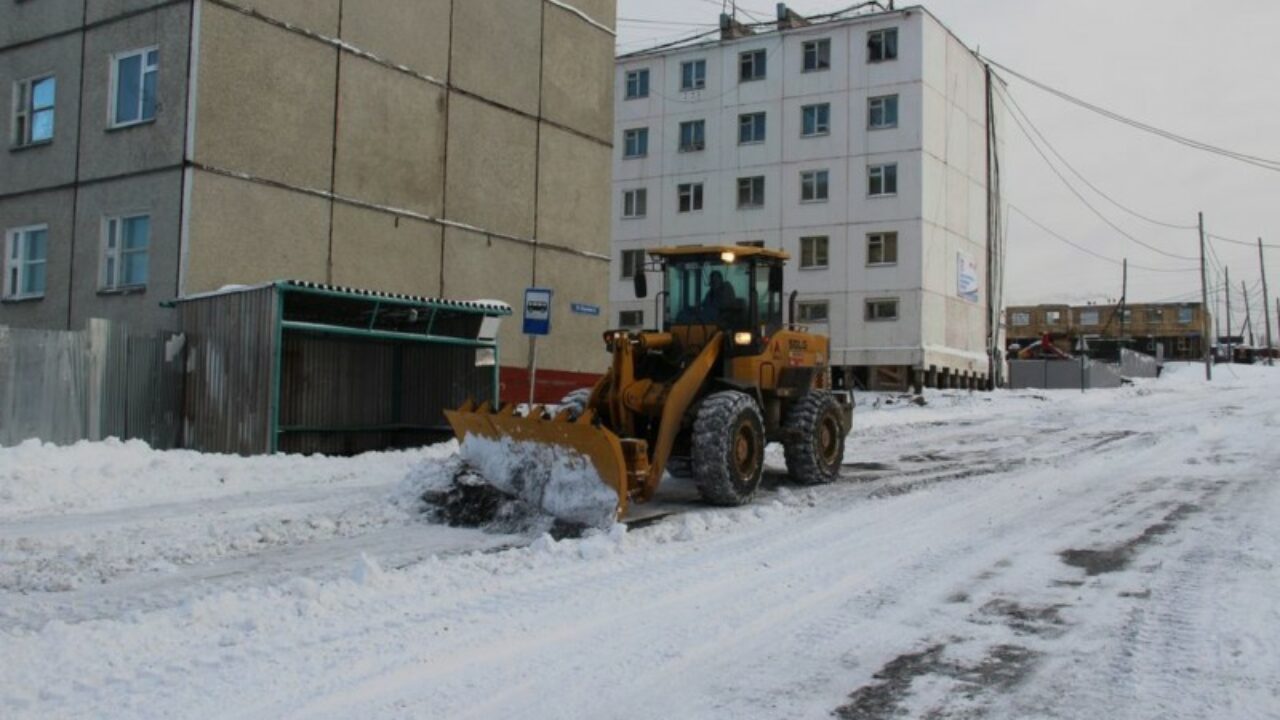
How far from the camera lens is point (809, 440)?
12547mm

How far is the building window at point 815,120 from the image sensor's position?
136 ft

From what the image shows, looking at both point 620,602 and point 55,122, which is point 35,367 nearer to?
point 55,122

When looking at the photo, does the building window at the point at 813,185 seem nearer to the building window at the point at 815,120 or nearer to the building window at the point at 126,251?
the building window at the point at 815,120

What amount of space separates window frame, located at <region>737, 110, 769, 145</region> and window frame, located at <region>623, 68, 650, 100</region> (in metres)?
4.91

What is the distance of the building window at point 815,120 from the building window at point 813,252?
4299 mm

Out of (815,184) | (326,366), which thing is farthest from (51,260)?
(815,184)

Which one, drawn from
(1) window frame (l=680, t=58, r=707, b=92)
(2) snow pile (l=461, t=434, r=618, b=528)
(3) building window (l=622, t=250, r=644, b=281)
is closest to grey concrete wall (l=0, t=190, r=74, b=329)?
(2) snow pile (l=461, t=434, r=618, b=528)

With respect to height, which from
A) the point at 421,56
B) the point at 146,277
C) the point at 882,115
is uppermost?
the point at 882,115

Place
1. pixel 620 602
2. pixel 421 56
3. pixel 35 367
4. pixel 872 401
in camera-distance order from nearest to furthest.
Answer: pixel 620 602 < pixel 35 367 < pixel 421 56 < pixel 872 401

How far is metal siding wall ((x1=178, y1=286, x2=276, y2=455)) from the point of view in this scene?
14.7m

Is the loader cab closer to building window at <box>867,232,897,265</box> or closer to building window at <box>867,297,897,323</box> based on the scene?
building window at <box>867,297,897,323</box>

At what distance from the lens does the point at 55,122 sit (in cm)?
1941

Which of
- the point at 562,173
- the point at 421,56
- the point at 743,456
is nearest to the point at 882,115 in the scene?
the point at 562,173

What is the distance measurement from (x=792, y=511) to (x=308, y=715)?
6.65m
